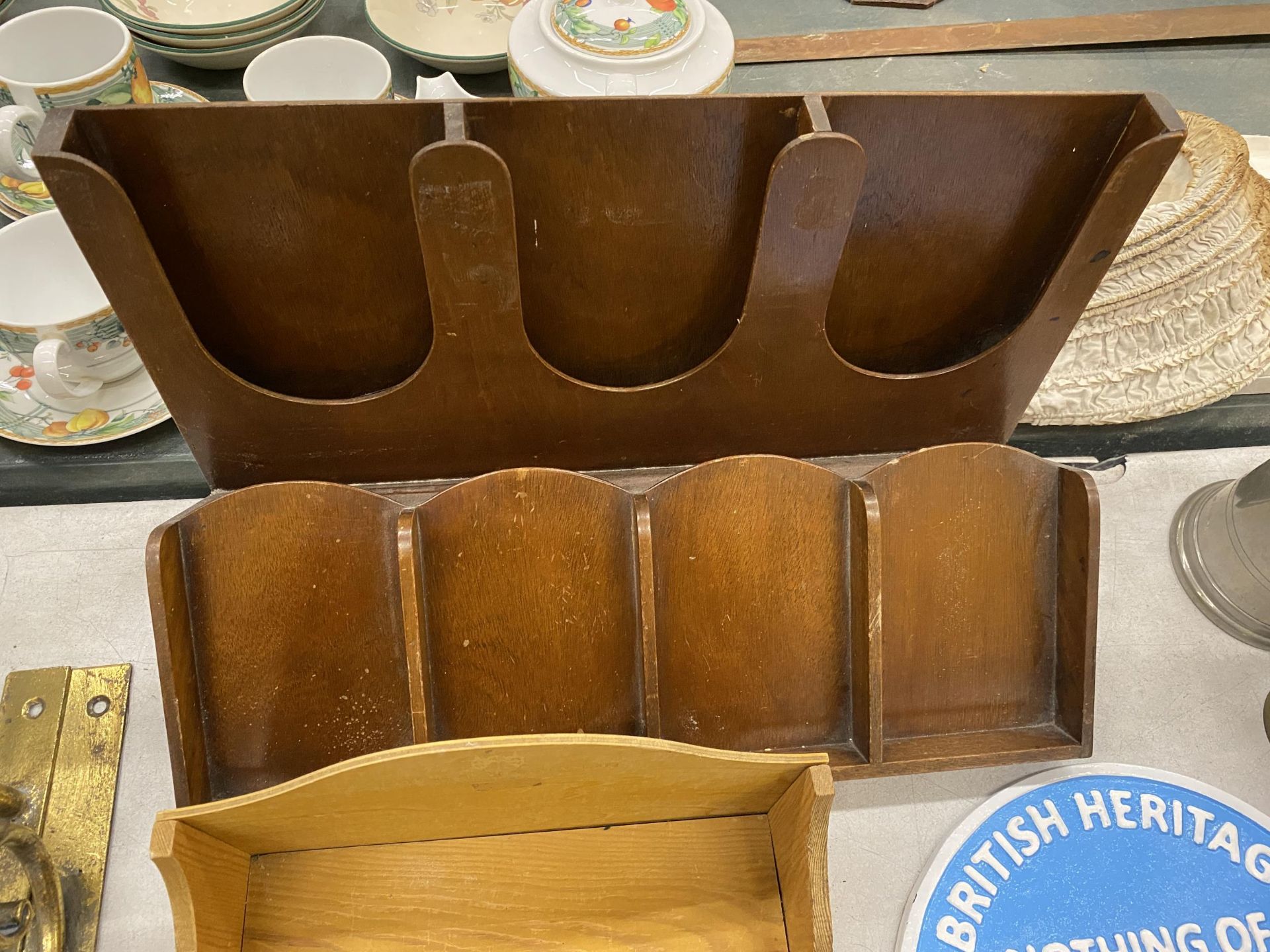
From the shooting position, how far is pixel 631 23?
0.78m

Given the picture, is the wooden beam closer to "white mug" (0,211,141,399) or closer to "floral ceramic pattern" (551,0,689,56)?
"floral ceramic pattern" (551,0,689,56)

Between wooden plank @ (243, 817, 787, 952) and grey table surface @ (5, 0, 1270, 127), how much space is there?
69 cm

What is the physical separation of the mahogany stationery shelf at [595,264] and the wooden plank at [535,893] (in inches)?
9.9

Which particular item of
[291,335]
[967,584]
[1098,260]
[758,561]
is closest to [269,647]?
[291,335]

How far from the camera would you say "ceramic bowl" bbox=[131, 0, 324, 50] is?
3.02 ft

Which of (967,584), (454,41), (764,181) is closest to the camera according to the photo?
(764,181)

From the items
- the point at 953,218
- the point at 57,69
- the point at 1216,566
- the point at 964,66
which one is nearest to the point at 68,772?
the point at 57,69

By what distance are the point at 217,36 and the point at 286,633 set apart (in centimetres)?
60

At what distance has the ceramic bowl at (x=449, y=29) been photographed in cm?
95

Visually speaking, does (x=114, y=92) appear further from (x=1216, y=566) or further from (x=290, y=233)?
(x=1216, y=566)

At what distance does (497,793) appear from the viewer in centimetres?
56

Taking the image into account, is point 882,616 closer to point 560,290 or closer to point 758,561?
point 758,561

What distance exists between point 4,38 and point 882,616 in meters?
0.84

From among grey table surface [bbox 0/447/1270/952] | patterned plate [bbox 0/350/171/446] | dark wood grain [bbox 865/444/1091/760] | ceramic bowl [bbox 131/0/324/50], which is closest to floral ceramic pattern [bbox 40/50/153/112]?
ceramic bowl [bbox 131/0/324/50]
